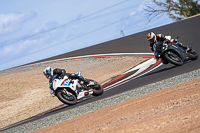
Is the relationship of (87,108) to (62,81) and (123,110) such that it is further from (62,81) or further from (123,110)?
(123,110)

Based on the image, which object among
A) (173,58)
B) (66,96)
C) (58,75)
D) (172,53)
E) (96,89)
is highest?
(58,75)

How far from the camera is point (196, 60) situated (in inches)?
537

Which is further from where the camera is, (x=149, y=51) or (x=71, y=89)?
(x=149, y=51)

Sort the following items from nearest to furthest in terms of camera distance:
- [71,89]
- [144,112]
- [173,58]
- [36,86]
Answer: [144,112] → [71,89] → [173,58] → [36,86]

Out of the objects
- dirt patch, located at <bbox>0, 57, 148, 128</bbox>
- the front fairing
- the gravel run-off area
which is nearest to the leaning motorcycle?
the gravel run-off area

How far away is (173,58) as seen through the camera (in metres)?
12.8

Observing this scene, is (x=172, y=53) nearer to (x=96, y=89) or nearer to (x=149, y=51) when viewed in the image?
(x=96, y=89)

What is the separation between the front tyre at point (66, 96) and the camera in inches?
456

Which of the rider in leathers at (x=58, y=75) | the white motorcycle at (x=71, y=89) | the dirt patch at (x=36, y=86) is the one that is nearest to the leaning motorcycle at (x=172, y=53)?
the white motorcycle at (x=71, y=89)

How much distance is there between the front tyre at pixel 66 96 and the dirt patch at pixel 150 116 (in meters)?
1.75

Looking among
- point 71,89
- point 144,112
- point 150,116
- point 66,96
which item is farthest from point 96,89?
point 150,116

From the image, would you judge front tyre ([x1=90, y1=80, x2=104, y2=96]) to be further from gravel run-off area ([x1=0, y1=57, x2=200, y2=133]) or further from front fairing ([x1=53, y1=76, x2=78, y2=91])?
gravel run-off area ([x1=0, y1=57, x2=200, y2=133])

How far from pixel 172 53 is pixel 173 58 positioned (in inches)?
10.2

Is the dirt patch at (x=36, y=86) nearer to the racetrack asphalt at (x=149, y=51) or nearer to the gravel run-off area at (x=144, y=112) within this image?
the racetrack asphalt at (x=149, y=51)
